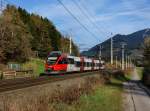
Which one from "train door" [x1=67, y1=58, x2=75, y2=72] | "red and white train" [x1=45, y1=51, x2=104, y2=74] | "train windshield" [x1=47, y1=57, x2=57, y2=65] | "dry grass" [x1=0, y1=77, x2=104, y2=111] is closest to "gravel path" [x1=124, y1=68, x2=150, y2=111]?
"dry grass" [x1=0, y1=77, x2=104, y2=111]

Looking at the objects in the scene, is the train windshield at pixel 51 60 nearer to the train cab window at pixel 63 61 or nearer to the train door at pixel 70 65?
the train cab window at pixel 63 61

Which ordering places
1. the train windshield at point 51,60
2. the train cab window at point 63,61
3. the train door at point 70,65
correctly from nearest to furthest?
1. the train windshield at point 51,60
2. the train cab window at point 63,61
3. the train door at point 70,65

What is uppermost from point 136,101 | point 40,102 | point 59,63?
point 59,63

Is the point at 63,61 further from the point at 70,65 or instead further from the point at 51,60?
the point at 70,65

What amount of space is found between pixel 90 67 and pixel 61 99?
70655mm

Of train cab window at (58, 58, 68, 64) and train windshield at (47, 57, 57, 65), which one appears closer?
train windshield at (47, 57, 57, 65)

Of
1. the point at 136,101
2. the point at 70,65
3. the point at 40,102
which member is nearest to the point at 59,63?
the point at 70,65

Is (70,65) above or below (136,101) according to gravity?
above

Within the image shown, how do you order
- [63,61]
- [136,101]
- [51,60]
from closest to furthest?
1. [136,101]
2. [51,60]
3. [63,61]

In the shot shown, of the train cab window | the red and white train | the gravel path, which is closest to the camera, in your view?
the gravel path

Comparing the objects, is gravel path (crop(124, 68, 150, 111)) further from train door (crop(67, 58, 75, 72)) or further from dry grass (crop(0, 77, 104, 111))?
train door (crop(67, 58, 75, 72))

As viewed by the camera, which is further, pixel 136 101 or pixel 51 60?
pixel 51 60

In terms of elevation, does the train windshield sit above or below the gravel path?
above

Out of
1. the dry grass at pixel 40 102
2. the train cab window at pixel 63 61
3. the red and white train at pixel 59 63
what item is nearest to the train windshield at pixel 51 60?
the red and white train at pixel 59 63
